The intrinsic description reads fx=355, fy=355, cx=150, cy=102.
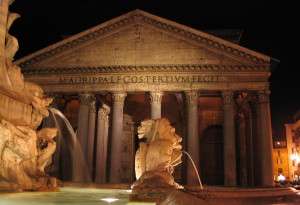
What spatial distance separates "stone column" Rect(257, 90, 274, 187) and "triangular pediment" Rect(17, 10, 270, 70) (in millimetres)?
2633

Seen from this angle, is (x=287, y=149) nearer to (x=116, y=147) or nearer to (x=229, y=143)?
(x=229, y=143)

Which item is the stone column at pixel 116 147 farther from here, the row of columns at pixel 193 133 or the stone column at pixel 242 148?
the stone column at pixel 242 148

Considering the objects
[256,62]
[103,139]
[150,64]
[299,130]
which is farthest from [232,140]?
[299,130]

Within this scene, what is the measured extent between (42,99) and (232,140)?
1693 centimetres

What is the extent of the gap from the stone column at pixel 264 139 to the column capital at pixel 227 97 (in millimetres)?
1711

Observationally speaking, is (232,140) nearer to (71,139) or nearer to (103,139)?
(103,139)

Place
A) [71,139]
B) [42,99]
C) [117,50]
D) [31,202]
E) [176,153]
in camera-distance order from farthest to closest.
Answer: [71,139], [117,50], [176,153], [42,99], [31,202]

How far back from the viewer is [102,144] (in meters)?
24.5

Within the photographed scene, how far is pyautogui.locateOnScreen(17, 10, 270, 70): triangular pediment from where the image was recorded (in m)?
22.6

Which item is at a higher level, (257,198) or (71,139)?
(71,139)

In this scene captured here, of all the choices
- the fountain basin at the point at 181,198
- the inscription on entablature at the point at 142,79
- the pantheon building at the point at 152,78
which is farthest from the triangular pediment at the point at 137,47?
the fountain basin at the point at 181,198

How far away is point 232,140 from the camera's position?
21594 mm

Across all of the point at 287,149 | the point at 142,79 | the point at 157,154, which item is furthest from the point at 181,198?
the point at 287,149

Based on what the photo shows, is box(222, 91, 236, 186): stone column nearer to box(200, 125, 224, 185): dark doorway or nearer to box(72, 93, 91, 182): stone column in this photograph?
box(200, 125, 224, 185): dark doorway
